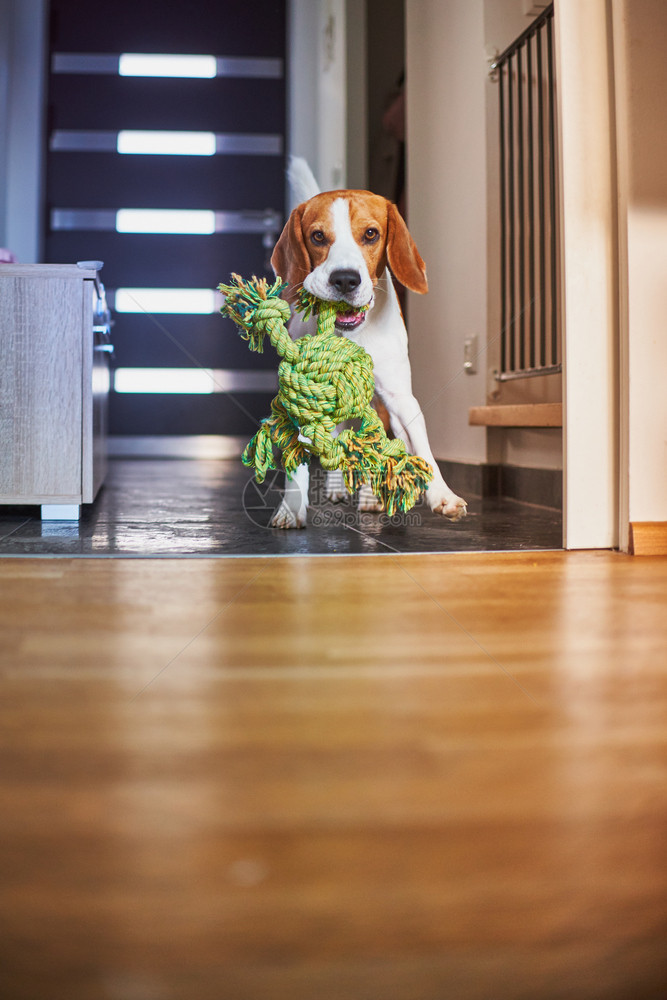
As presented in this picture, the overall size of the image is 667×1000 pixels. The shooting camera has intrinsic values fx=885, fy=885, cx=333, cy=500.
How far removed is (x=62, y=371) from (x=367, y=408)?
2.55 ft

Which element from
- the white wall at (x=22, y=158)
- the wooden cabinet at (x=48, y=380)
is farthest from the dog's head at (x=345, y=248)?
the white wall at (x=22, y=158)

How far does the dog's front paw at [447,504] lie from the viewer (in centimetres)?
170

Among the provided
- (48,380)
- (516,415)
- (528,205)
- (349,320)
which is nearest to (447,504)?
(516,415)

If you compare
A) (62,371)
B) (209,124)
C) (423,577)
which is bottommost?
(423,577)

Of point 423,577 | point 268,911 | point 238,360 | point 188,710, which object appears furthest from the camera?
point 238,360

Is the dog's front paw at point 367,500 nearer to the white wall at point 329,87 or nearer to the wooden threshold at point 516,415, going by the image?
the wooden threshold at point 516,415

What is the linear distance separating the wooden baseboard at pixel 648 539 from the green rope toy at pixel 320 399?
416 millimetres

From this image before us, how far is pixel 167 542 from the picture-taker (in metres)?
1.73

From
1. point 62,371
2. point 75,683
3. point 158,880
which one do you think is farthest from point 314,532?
point 158,880

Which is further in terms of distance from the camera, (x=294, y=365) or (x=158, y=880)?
(x=294, y=365)

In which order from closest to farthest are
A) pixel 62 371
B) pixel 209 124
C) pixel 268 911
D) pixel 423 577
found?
pixel 268 911 < pixel 423 577 < pixel 62 371 < pixel 209 124

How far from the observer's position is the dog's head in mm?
1564

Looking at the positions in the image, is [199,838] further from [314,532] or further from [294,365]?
[314,532]

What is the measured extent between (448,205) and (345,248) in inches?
14.7
